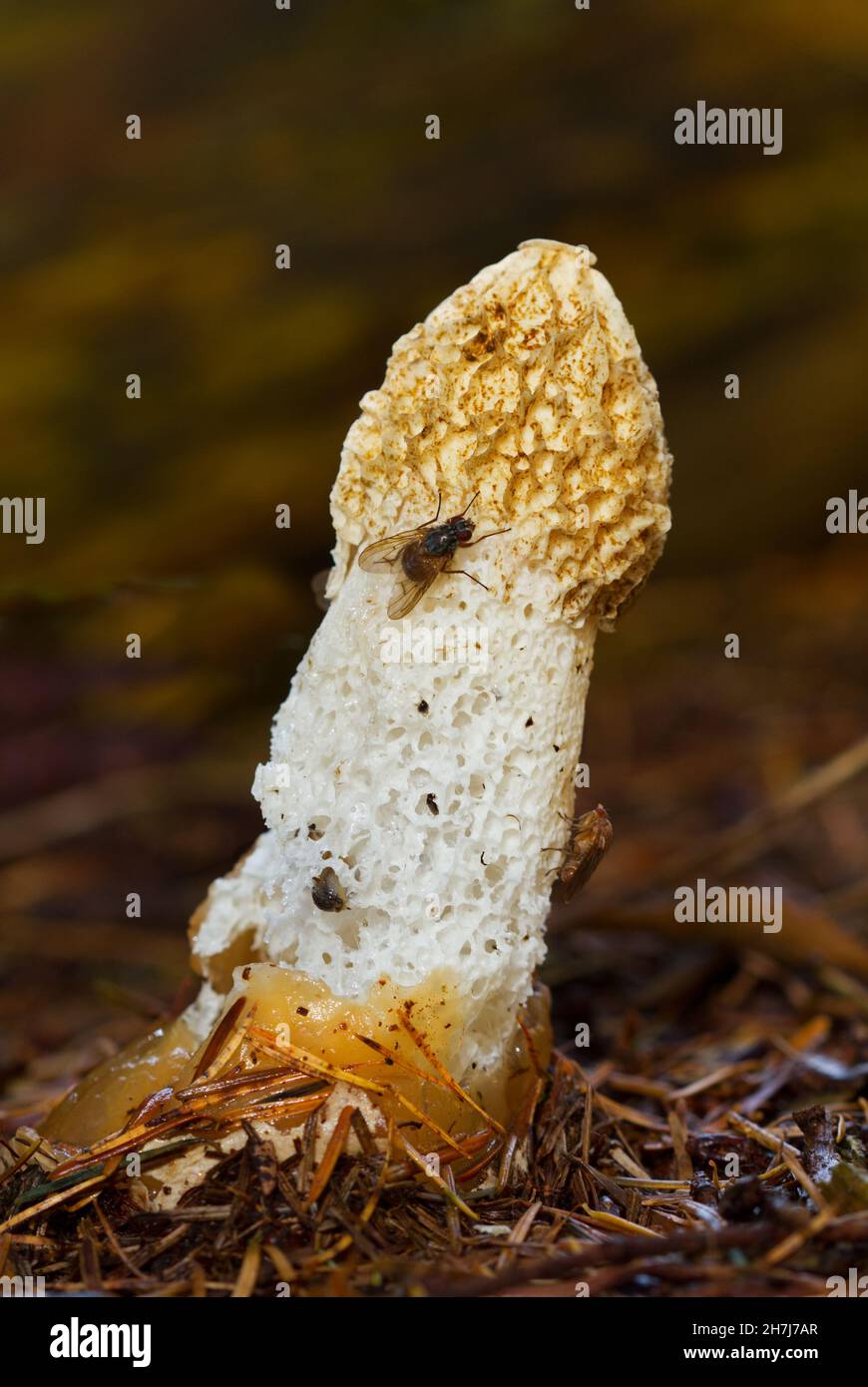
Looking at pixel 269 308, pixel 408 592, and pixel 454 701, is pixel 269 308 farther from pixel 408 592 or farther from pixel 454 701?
pixel 454 701

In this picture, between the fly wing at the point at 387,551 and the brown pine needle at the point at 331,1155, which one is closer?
the brown pine needle at the point at 331,1155

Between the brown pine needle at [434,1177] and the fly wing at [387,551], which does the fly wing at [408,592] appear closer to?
the fly wing at [387,551]

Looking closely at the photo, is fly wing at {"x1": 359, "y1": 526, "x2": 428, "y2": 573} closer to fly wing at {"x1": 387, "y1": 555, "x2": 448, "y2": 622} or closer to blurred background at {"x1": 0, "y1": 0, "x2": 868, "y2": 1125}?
fly wing at {"x1": 387, "y1": 555, "x2": 448, "y2": 622}


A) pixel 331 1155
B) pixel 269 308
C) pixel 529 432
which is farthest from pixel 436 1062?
pixel 269 308

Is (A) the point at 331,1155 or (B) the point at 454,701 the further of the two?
(B) the point at 454,701

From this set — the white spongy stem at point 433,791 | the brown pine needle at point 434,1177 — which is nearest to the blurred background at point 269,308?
the white spongy stem at point 433,791

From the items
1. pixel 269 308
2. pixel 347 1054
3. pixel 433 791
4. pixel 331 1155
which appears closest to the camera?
pixel 331 1155
